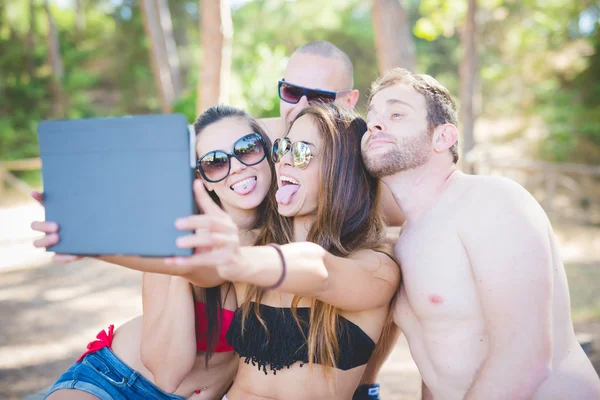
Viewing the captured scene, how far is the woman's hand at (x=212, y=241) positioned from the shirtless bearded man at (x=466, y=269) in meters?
1.03

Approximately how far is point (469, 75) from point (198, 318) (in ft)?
30.7

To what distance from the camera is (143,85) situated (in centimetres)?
2528

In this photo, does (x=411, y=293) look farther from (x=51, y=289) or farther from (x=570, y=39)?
(x=570, y=39)

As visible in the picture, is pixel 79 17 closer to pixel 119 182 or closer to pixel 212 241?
pixel 119 182

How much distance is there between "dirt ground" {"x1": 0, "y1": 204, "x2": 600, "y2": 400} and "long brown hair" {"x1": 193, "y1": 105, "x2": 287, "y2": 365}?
8.18 feet

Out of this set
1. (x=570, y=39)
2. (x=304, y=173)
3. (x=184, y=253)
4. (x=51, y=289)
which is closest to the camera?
(x=184, y=253)

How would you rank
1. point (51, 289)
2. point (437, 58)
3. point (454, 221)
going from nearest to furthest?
point (454, 221)
point (51, 289)
point (437, 58)

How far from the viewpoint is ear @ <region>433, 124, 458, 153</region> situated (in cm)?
244

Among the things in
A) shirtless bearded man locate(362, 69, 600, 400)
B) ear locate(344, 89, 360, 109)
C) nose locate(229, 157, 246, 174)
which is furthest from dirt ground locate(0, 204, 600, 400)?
nose locate(229, 157, 246, 174)

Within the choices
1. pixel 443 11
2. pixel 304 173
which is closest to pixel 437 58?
pixel 443 11

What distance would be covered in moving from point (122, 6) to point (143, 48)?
87.3 inches

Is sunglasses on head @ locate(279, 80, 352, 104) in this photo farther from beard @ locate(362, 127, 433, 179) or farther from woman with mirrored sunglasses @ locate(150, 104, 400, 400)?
beard @ locate(362, 127, 433, 179)

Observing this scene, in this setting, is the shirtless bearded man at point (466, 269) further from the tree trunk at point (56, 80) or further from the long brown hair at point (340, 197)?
the tree trunk at point (56, 80)

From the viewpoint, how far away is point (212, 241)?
1.56m
